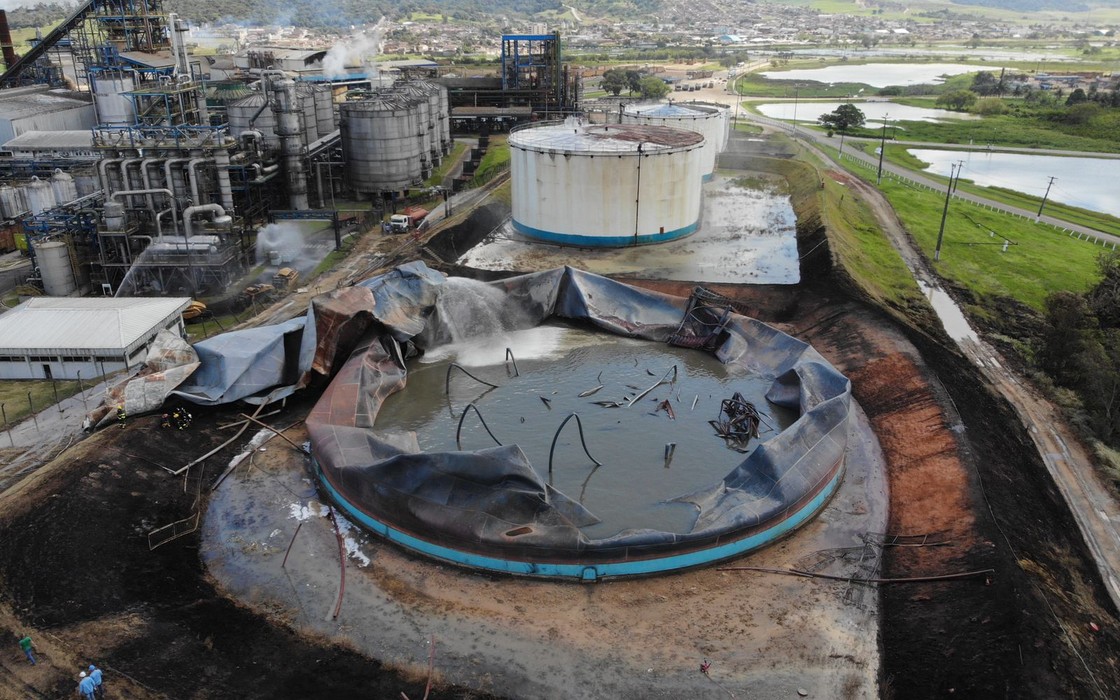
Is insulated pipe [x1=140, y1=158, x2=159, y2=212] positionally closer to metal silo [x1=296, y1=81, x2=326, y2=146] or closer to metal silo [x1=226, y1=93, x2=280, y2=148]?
metal silo [x1=226, y1=93, x2=280, y2=148]

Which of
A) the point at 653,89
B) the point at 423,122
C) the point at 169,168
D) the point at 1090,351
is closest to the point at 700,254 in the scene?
the point at 1090,351

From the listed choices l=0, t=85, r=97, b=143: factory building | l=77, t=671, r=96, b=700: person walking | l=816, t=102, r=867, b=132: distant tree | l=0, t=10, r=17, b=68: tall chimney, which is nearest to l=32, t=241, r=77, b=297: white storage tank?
l=0, t=85, r=97, b=143: factory building

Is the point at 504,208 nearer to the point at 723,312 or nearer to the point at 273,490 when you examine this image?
the point at 723,312

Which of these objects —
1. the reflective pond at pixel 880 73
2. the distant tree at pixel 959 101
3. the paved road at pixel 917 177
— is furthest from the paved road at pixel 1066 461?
the reflective pond at pixel 880 73

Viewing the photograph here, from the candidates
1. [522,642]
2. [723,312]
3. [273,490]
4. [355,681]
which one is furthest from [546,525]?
[723,312]

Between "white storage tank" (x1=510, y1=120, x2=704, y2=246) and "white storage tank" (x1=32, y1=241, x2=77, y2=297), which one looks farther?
"white storage tank" (x1=510, y1=120, x2=704, y2=246)

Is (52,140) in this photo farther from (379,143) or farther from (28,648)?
(28,648)

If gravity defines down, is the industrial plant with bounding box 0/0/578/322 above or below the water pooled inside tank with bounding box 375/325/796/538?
above
